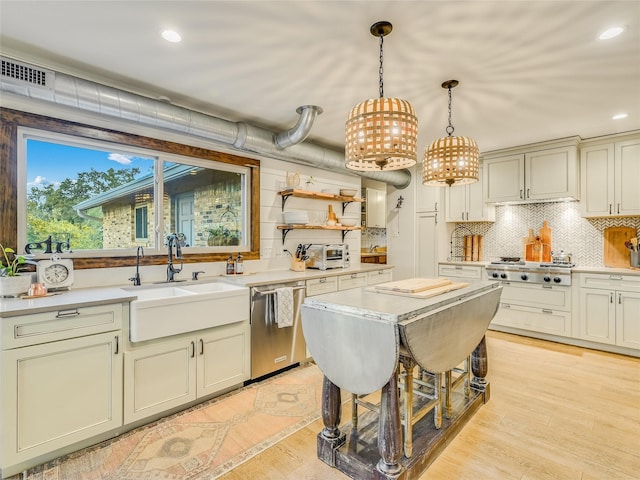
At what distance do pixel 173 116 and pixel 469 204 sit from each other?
4.02 m

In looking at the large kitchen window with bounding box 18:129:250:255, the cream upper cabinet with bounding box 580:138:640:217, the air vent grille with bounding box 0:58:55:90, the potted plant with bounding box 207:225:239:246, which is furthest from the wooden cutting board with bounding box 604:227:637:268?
the air vent grille with bounding box 0:58:55:90

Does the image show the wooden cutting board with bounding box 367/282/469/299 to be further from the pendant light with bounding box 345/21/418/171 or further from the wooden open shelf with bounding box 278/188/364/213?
the wooden open shelf with bounding box 278/188/364/213

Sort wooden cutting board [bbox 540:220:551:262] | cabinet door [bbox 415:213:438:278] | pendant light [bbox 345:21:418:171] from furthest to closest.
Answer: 1. cabinet door [bbox 415:213:438:278]
2. wooden cutting board [bbox 540:220:551:262]
3. pendant light [bbox 345:21:418:171]

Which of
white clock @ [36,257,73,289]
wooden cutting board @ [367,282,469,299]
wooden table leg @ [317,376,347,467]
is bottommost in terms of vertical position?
wooden table leg @ [317,376,347,467]

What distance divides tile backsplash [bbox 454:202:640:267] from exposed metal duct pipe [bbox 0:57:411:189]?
261 centimetres

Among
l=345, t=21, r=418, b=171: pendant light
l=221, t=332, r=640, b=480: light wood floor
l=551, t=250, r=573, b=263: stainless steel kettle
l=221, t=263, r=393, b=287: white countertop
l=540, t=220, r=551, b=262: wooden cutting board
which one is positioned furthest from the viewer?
l=540, t=220, r=551, b=262: wooden cutting board

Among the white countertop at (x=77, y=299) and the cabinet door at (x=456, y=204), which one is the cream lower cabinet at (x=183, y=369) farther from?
the cabinet door at (x=456, y=204)

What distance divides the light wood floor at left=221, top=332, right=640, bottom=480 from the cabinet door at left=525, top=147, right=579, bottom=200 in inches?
79.4

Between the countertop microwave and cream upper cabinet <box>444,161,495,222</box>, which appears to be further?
cream upper cabinet <box>444,161,495,222</box>

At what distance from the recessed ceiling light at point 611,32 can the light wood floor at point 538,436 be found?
98.3 inches

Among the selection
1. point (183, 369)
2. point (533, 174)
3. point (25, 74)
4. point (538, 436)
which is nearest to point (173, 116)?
point (25, 74)

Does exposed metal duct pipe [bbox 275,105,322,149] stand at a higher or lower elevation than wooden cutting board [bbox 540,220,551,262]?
higher

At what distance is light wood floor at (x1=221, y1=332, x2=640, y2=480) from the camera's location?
6.17ft

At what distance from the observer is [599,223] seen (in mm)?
4168
